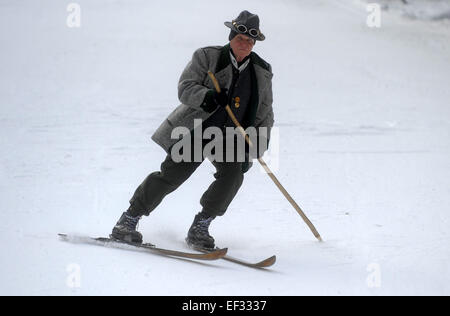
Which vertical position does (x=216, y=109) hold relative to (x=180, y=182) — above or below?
above

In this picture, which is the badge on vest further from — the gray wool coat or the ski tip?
the ski tip

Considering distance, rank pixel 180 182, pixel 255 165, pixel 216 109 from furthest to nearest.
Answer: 1. pixel 255 165
2. pixel 180 182
3. pixel 216 109

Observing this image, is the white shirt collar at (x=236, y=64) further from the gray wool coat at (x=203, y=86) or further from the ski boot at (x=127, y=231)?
the ski boot at (x=127, y=231)

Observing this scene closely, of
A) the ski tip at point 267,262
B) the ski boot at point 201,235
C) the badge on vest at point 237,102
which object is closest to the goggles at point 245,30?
the badge on vest at point 237,102

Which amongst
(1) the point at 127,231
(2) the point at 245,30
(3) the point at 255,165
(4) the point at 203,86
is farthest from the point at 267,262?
(3) the point at 255,165

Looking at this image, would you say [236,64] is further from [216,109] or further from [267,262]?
[267,262]

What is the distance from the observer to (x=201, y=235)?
3967mm

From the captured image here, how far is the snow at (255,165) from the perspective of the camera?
3525mm

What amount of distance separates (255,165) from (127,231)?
297cm

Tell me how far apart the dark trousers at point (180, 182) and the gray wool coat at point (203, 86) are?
0.13 metres

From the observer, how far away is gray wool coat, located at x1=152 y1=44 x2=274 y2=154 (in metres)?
3.65

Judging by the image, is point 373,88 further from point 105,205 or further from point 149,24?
point 105,205

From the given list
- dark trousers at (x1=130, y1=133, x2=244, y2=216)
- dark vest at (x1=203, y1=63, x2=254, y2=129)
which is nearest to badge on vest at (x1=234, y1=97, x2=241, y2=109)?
dark vest at (x1=203, y1=63, x2=254, y2=129)
